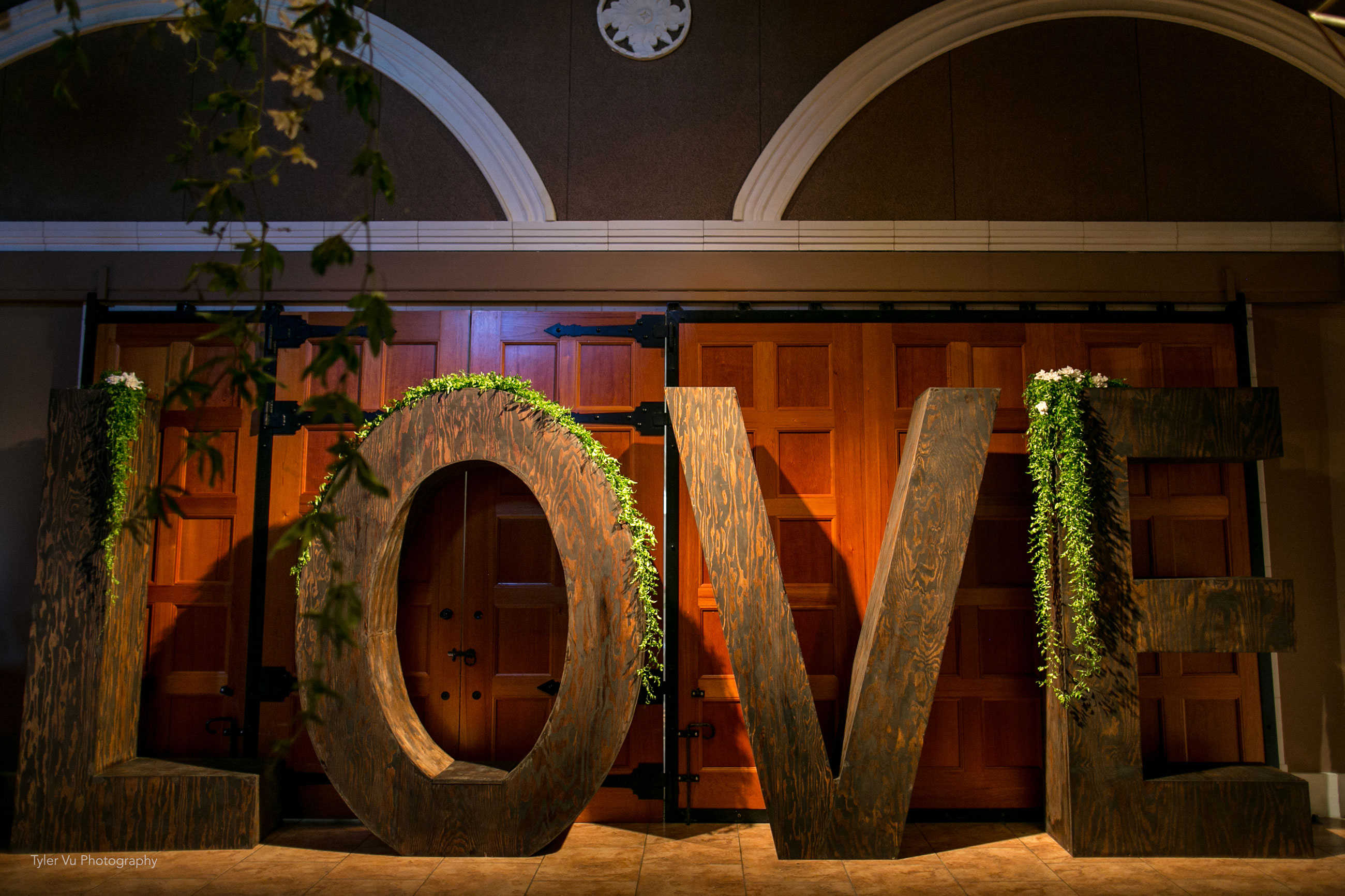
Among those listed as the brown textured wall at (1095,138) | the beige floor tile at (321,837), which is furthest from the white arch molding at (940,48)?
the beige floor tile at (321,837)

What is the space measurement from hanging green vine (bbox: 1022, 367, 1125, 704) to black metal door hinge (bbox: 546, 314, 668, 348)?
1784mm

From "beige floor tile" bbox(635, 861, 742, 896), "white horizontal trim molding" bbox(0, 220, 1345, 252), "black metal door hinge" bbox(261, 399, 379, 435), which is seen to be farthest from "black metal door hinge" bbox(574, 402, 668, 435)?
"beige floor tile" bbox(635, 861, 742, 896)

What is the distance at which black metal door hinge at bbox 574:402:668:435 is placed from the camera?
447 centimetres

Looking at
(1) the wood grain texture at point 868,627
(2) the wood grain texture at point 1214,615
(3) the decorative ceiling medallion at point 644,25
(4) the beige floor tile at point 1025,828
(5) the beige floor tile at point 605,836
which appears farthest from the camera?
(3) the decorative ceiling medallion at point 644,25

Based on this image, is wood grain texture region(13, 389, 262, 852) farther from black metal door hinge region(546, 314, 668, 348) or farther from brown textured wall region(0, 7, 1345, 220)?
black metal door hinge region(546, 314, 668, 348)

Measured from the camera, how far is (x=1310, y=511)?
175 inches

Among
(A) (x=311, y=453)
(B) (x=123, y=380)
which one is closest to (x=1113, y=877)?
(A) (x=311, y=453)

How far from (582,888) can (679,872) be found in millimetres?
416

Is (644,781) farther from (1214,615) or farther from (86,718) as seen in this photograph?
(1214,615)

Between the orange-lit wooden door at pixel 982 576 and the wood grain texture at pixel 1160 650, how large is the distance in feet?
0.87

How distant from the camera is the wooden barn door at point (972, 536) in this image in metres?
4.32

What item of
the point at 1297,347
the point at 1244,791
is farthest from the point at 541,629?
the point at 1297,347

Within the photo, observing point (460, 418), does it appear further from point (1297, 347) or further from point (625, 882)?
point (1297, 347)

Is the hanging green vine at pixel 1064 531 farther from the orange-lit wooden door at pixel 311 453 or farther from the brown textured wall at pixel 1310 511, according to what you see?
the orange-lit wooden door at pixel 311 453
